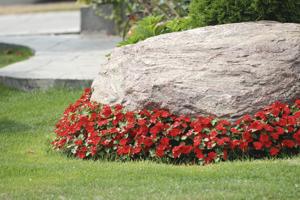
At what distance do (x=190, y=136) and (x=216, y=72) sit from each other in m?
0.57

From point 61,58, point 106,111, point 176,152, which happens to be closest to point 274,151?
point 176,152

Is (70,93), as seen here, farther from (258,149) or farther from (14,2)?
(14,2)

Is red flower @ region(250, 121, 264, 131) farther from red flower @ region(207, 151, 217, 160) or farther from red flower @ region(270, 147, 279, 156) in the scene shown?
red flower @ region(207, 151, 217, 160)

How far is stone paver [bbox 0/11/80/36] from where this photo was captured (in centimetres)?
1778

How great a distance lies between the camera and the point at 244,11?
8008 mm

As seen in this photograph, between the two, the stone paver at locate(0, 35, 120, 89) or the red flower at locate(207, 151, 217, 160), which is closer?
the red flower at locate(207, 151, 217, 160)

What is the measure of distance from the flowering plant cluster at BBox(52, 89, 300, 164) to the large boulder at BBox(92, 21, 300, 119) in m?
Answer: 0.10

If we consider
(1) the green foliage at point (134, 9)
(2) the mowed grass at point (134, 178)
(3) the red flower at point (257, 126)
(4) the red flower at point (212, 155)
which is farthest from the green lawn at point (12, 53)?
(3) the red flower at point (257, 126)

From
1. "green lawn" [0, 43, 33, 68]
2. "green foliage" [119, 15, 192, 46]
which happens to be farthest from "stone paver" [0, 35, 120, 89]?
"green foliage" [119, 15, 192, 46]

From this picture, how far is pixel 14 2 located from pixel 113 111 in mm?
24732

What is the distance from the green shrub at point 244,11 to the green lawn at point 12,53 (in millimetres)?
5402

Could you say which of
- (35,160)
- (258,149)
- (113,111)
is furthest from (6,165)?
(258,149)

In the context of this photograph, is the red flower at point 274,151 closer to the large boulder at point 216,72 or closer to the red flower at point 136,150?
the large boulder at point 216,72

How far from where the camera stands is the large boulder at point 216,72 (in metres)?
7.27
